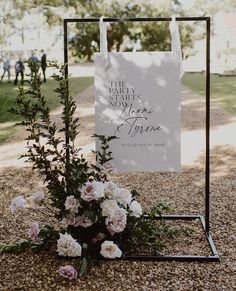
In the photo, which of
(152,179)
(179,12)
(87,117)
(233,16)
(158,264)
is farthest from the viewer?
(233,16)

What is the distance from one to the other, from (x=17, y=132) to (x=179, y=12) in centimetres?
3407

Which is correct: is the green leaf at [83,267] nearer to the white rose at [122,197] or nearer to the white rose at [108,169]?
the white rose at [122,197]

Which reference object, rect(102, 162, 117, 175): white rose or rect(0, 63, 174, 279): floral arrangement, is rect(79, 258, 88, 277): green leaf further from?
rect(102, 162, 117, 175): white rose

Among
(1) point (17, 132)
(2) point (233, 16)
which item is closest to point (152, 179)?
(1) point (17, 132)

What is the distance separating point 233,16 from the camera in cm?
5562

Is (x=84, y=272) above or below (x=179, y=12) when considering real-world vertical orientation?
below

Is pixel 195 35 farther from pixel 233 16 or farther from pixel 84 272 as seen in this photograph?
pixel 84 272

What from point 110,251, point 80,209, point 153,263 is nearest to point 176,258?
point 153,263

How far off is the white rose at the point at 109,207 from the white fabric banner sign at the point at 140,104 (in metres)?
0.51

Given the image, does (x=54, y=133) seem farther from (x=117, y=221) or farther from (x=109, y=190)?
(x=117, y=221)

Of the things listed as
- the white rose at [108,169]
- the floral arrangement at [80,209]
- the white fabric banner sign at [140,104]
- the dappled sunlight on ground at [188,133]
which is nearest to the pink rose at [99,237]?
the floral arrangement at [80,209]

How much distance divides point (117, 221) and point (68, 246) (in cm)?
36

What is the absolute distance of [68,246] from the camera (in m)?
3.58

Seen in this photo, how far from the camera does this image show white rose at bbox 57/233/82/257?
Answer: 11.7 ft
